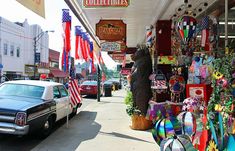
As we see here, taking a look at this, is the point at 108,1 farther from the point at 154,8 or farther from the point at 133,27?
the point at 133,27

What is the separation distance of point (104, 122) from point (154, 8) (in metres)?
4.36

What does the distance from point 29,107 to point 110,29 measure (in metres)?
4.58

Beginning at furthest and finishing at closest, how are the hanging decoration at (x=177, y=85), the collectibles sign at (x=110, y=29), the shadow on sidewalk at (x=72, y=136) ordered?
the collectibles sign at (x=110, y=29) → the shadow on sidewalk at (x=72, y=136) → the hanging decoration at (x=177, y=85)

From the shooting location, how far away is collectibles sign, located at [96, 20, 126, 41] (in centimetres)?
1138

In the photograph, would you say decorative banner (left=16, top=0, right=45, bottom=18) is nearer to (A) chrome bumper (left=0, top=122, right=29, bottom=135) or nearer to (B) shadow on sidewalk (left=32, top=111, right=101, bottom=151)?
(A) chrome bumper (left=0, top=122, right=29, bottom=135)

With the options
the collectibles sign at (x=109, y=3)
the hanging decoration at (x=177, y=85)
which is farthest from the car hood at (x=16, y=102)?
the hanging decoration at (x=177, y=85)

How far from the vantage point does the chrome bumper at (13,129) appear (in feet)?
25.4

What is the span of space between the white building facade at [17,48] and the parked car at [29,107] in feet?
104

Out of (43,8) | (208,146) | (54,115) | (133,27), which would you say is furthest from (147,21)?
(208,146)

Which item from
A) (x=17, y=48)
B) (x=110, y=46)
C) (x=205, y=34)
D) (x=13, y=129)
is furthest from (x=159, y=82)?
(x=17, y=48)

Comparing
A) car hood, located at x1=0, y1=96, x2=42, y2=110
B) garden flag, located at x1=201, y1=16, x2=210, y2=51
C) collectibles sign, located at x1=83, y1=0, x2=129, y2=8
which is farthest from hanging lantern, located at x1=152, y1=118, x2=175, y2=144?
car hood, located at x1=0, y1=96, x2=42, y2=110

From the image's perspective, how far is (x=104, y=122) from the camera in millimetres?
11953

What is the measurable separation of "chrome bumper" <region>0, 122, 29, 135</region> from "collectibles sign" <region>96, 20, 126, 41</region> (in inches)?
183

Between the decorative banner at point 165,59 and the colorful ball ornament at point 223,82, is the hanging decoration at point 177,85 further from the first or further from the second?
the decorative banner at point 165,59
